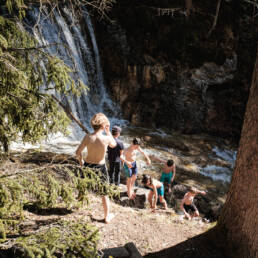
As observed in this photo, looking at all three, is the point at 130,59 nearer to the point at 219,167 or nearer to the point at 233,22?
the point at 233,22

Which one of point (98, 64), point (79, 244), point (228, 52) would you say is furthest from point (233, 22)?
point (79, 244)

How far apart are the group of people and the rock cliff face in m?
7.97

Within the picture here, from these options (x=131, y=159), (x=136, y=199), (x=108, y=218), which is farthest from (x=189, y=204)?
(x=108, y=218)

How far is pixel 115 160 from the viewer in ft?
16.9

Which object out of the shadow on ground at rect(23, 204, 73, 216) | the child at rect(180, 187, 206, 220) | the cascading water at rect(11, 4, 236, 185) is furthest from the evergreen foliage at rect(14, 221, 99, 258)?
the cascading water at rect(11, 4, 236, 185)

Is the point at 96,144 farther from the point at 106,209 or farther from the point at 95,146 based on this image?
the point at 106,209

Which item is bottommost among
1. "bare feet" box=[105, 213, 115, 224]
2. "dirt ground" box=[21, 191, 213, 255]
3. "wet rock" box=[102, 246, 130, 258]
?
"dirt ground" box=[21, 191, 213, 255]

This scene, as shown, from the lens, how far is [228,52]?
45.5 ft

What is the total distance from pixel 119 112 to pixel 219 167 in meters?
6.49

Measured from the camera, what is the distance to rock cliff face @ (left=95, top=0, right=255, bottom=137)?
43.8 ft

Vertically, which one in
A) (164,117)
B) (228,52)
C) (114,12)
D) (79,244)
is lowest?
(164,117)

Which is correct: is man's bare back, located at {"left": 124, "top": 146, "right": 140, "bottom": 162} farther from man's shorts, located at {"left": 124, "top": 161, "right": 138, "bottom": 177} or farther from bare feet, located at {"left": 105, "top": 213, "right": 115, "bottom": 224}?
bare feet, located at {"left": 105, "top": 213, "right": 115, "bottom": 224}

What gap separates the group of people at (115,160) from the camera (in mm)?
3637

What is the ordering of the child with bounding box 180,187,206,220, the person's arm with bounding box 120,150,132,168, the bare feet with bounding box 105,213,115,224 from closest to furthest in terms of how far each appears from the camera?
the bare feet with bounding box 105,213,115,224, the person's arm with bounding box 120,150,132,168, the child with bounding box 180,187,206,220
